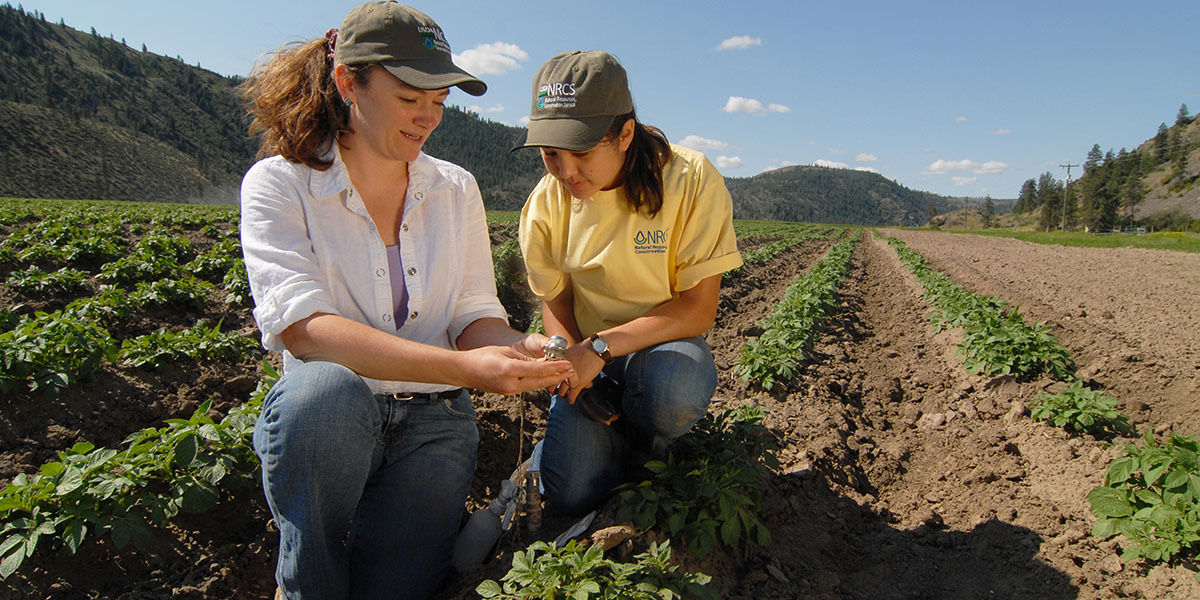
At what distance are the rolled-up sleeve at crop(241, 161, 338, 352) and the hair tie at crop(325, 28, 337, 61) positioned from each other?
385 millimetres

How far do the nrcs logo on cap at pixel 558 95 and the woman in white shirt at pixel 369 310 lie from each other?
240 mm

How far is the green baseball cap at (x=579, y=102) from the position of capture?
2016 millimetres

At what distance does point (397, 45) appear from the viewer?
5.98 feet

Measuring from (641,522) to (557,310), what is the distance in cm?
92

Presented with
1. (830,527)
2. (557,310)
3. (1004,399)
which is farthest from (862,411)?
(557,310)

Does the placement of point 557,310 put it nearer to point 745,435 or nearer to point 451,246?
point 451,246

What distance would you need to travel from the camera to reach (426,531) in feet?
6.51

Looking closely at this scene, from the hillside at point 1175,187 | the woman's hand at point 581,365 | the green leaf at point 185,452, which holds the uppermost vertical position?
the hillside at point 1175,187

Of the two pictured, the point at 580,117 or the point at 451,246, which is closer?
the point at 580,117

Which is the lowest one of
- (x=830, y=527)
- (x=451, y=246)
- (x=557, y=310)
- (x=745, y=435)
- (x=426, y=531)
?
(x=830, y=527)

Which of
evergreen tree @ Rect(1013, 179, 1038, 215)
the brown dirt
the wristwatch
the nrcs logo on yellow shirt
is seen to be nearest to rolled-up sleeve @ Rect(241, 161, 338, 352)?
the brown dirt

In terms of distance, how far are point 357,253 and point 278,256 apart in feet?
0.85

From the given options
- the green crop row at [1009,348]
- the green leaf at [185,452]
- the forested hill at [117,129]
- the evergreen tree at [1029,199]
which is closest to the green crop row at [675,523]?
the green leaf at [185,452]

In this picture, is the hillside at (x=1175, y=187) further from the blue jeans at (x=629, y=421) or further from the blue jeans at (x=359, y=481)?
the blue jeans at (x=359, y=481)
